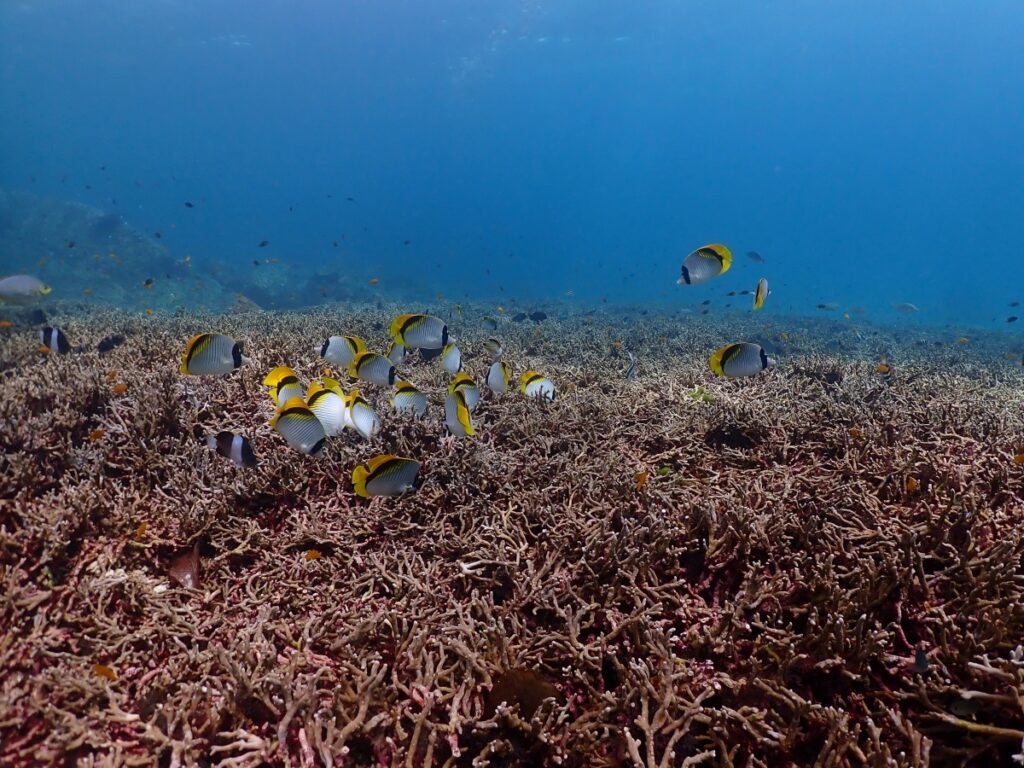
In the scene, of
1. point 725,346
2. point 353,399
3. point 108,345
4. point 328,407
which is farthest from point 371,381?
point 108,345

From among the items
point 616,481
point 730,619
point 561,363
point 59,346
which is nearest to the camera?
point 730,619


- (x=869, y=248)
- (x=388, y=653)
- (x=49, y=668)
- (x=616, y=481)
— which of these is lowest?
(x=49, y=668)

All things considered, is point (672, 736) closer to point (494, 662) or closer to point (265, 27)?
Answer: point (494, 662)

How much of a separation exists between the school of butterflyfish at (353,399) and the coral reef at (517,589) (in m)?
0.39

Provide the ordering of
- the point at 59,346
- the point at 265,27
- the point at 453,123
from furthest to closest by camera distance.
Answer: the point at 453,123
the point at 265,27
the point at 59,346

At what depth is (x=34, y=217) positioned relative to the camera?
33.6 metres

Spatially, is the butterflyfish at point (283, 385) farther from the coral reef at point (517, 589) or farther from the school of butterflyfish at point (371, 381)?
the coral reef at point (517, 589)

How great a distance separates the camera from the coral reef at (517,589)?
221 cm

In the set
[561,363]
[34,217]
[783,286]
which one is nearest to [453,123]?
[783,286]

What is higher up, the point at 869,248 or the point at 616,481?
the point at 869,248

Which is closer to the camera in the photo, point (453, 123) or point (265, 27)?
point (265, 27)

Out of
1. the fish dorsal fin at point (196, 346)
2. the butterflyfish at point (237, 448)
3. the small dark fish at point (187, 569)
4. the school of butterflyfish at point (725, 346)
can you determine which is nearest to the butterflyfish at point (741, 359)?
the school of butterflyfish at point (725, 346)

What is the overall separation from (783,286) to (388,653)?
110970mm

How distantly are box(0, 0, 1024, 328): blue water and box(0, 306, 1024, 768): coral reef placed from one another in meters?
21.3
